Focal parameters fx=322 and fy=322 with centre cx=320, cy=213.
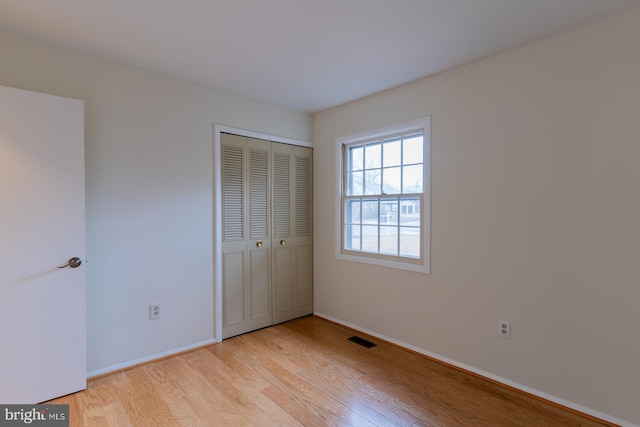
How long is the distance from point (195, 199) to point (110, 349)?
1.37 m

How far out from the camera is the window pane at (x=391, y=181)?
3.14m

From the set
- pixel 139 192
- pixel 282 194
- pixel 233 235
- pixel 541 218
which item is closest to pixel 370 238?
pixel 282 194

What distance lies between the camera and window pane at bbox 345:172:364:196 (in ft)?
11.5

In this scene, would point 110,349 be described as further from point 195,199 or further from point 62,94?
point 62,94

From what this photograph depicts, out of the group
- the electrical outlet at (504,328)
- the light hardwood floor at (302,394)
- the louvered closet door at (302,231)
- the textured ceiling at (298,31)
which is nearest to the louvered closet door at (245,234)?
the louvered closet door at (302,231)

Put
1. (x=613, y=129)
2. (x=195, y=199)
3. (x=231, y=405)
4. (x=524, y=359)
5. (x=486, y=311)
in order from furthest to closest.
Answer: (x=195, y=199)
(x=486, y=311)
(x=524, y=359)
(x=231, y=405)
(x=613, y=129)

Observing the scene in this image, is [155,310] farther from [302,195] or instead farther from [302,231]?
[302,195]

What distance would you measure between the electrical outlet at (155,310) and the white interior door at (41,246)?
53cm

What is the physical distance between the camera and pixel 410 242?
3029 mm

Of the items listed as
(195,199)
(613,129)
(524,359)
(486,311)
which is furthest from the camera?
(195,199)

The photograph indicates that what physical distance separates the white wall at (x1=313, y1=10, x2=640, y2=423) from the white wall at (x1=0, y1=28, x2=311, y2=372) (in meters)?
1.90

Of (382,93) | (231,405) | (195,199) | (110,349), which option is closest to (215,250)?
(195,199)

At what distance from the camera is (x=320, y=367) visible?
2.64 m

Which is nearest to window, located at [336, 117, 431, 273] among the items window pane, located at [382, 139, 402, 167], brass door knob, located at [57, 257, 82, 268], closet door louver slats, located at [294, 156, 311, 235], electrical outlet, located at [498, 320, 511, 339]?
window pane, located at [382, 139, 402, 167]
